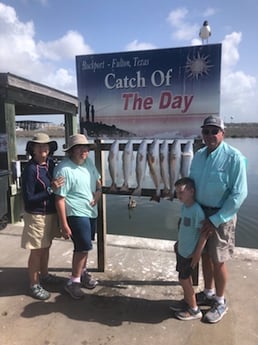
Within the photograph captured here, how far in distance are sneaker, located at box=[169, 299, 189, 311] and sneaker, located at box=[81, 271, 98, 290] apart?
0.75 m

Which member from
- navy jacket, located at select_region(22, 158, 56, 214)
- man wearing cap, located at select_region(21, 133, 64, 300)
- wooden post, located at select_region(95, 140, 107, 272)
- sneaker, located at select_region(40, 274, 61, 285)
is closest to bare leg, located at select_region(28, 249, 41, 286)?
man wearing cap, located at select_region(21, 133, 64, 300)

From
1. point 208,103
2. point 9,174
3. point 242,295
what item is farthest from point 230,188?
point 9,174

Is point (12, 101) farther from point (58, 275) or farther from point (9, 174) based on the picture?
point (58, 275)

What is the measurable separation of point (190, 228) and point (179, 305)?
0.77m

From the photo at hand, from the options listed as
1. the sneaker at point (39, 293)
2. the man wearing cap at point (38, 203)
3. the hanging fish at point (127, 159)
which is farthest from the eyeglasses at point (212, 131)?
the sneaker at point (39, 293)

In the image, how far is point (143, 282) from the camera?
3.11m

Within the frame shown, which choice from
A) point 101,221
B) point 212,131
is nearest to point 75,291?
point 101,221

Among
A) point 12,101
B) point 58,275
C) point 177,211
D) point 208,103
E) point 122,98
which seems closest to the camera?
point 208,103

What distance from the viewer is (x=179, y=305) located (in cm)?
268

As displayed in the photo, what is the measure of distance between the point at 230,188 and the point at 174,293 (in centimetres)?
123

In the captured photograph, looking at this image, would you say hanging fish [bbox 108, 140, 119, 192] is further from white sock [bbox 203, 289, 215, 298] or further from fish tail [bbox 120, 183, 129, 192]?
white sock [bbox 203, 289, 215, 298]

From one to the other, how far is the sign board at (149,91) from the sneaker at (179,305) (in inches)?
57.1

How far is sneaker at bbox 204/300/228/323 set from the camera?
245cm

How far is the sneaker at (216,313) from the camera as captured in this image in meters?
2.45
